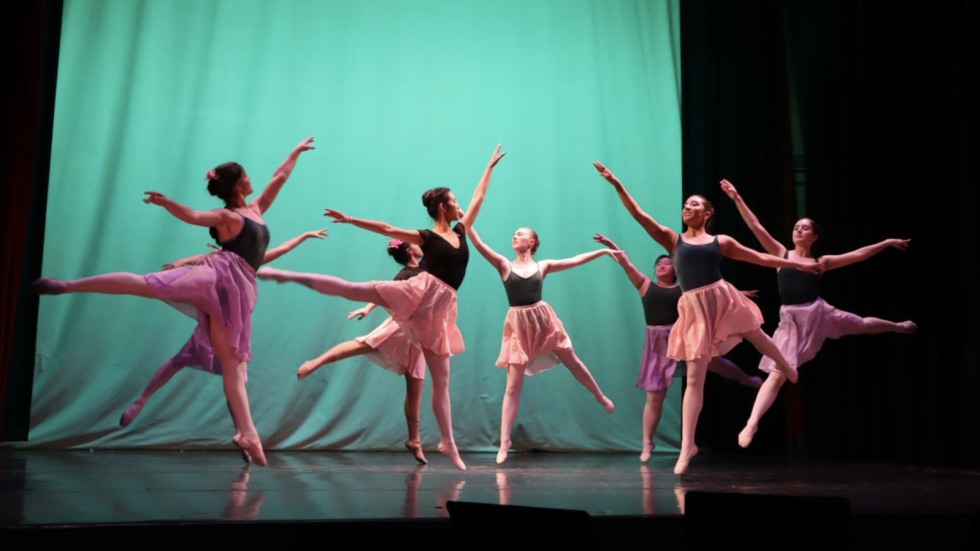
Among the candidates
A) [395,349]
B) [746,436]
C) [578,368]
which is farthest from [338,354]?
[746,436]

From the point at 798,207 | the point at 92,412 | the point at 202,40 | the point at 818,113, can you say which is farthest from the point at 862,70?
the point at 92,412

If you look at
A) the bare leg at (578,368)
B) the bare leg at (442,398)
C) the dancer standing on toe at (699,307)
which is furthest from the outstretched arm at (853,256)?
the bare leg at (442,398)

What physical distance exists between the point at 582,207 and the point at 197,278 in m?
3.58

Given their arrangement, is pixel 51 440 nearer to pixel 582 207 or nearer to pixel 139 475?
pixel 139 475

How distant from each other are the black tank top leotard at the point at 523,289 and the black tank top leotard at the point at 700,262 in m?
1.11

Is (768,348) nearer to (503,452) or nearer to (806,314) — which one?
(806,314)

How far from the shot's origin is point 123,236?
621cm

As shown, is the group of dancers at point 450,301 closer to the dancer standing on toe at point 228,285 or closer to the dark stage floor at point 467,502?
the dancer standing on toe at point 228,285

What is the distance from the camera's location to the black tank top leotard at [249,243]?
4602mm

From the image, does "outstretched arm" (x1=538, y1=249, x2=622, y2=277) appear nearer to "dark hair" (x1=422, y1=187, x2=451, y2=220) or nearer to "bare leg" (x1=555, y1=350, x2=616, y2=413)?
"bare leg" (x1=555, y1=350, x2=616, y2=413)

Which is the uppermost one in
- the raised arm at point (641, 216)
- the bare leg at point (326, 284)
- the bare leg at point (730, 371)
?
the raised arm at point (641, 216)

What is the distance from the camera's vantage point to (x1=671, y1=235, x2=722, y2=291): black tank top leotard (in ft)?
16.4

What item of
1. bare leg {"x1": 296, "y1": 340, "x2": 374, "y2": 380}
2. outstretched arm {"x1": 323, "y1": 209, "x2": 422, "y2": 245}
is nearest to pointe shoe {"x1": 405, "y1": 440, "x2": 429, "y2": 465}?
bare leg {"x1": 296, "y1": 340, "x2": 374, "y2": 380}

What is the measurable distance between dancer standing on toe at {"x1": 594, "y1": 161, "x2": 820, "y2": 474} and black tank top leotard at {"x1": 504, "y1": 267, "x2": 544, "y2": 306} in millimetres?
1017
